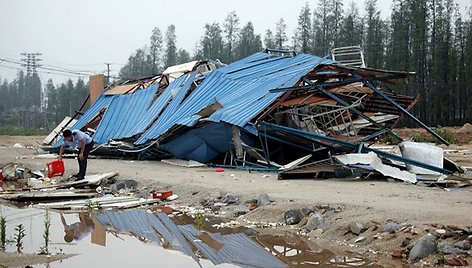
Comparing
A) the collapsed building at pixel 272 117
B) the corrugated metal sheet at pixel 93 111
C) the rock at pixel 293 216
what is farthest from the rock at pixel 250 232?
the corrugated metal sheet at pixel 93 111

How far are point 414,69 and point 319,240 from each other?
4805 centimetres

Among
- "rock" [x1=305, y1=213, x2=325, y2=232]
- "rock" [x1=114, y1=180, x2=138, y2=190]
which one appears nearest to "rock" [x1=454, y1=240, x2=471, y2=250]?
"rock" [x1=305, y1=213, x2=325, y2=232]

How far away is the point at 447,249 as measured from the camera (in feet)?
19.0

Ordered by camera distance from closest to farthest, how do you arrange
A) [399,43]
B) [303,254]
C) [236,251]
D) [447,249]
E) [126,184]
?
[447,249] → [303,254] → [236,251] → [126,184] → [399,43]

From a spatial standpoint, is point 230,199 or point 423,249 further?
point 230,199

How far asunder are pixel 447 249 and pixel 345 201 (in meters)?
3.01

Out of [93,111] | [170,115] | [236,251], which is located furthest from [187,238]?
[93,111]

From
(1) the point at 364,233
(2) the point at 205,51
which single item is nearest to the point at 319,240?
(1) the point at 364,233

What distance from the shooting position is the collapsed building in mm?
14522

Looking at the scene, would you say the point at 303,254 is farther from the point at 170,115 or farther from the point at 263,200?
the point at 170,115

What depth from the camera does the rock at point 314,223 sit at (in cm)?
769

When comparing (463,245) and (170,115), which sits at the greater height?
(170,115)

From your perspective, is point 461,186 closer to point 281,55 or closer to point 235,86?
point 235,86

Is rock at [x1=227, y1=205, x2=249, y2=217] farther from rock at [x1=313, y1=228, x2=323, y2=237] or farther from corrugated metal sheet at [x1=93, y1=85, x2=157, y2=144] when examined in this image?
corrugated metal sheet at [x1=93, y1=85, x2=157, y2=144]
